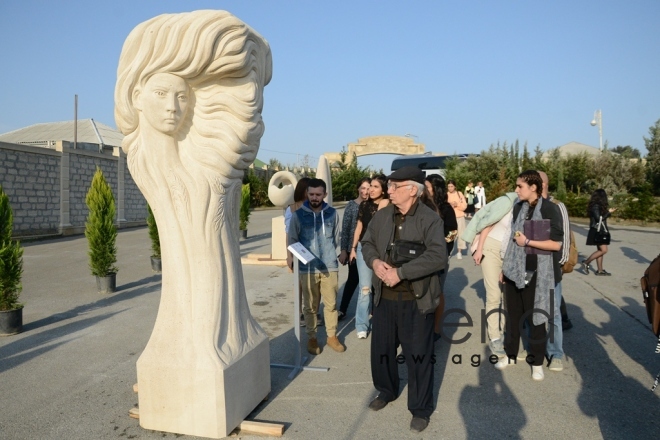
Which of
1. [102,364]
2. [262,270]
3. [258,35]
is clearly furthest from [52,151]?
[258,35]

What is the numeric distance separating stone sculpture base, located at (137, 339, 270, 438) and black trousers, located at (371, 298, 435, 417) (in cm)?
105

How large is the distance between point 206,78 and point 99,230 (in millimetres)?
5405

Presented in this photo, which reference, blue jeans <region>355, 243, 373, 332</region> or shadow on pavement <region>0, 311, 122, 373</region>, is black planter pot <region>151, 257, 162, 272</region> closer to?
shadow on pavement <region>0, 311, 122, 373</region>

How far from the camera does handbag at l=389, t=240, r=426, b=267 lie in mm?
3541

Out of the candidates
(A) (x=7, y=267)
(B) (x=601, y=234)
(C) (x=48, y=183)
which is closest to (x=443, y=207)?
(B) (x=601, y=234)

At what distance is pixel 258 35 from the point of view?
3.56 metres

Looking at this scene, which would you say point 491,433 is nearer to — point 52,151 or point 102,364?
point 102,364

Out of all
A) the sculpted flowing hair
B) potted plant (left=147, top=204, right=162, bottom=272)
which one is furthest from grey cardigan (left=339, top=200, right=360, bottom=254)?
potted plant (left=147, top=204, right=162, bottom=272)

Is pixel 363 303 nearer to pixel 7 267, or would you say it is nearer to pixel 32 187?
pixel 7 267

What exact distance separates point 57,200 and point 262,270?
9.91 m

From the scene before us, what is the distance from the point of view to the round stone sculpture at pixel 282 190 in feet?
37.3

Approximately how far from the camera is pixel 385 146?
42250 mm

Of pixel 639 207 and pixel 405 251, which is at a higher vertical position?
pixel 639 207

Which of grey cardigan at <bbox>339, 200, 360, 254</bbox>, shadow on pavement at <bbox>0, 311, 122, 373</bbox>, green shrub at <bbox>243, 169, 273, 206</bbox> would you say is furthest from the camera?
green shrub at <bbox>243, 169, 273, 206</bbox>
